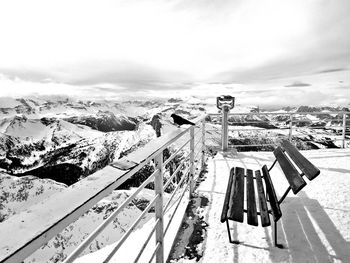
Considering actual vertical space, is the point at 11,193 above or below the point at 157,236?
below

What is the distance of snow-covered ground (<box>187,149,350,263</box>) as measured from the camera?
2.86 m

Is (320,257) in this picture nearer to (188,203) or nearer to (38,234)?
(188,203)

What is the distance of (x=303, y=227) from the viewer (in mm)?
3395

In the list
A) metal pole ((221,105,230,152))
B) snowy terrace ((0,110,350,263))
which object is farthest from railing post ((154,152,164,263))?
metal pole ((221,105,230,152))

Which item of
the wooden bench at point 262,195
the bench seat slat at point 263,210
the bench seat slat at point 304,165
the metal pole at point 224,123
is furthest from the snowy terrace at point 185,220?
the metal pole at point 224,123

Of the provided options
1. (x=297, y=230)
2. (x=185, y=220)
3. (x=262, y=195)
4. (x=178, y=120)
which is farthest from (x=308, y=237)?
(x=178, y=120)

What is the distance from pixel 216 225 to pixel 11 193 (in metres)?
98.6

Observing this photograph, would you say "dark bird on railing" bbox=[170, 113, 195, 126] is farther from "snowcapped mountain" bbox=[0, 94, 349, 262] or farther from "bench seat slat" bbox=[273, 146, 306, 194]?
"bench seat slat" bbox=[273, 146, 306, 194]

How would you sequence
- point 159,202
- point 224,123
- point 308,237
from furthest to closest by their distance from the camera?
point 224,123, point 308,237, point 159,202

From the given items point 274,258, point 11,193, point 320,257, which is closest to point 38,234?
point 274,258

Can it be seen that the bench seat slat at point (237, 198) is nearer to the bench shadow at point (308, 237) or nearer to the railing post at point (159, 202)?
the bench shadow at point (308, 237)

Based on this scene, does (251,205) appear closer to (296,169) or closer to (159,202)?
(296,169)

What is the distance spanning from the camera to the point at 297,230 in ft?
10.9

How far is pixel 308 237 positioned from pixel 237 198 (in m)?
0.98
